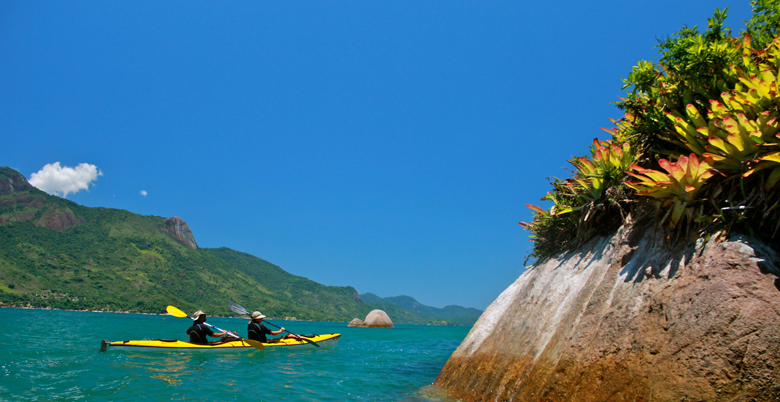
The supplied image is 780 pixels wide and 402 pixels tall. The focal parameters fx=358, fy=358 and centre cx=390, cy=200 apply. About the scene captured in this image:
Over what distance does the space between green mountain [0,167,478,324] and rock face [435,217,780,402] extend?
12938 cm

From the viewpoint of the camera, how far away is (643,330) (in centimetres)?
518

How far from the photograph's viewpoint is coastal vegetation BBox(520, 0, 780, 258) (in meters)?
4.83

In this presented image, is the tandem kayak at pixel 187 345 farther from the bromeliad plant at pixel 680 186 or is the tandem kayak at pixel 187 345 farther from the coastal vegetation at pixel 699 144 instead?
the bromeliad plant at pixel 680 186

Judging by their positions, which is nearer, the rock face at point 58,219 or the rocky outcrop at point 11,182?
the rock face at point 58,219

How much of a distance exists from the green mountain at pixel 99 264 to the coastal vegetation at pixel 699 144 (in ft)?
429

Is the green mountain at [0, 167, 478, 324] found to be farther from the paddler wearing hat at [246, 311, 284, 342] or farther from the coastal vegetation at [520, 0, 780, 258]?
the coastal vegetation at [520, 0, 780, 258]

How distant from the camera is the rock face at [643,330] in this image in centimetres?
424

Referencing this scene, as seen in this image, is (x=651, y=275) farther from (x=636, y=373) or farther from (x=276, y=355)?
(x=276, y=355)

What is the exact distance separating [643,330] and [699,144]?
308 cm

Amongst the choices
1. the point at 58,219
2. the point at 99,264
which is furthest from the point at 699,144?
the point at 58,219

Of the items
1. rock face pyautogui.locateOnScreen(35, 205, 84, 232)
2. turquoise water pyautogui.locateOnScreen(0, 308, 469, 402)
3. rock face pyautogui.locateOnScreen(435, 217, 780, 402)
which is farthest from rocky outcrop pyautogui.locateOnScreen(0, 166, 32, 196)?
rock face pyautogui.locateOnScreen(435, 217, 780, 402)

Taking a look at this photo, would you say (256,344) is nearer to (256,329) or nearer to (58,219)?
(256,329)

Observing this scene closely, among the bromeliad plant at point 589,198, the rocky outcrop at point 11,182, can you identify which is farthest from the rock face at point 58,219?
the bromeliad plant at point 589,198

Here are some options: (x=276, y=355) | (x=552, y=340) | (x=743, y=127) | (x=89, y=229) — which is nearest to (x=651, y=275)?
(x=552, y=340)
